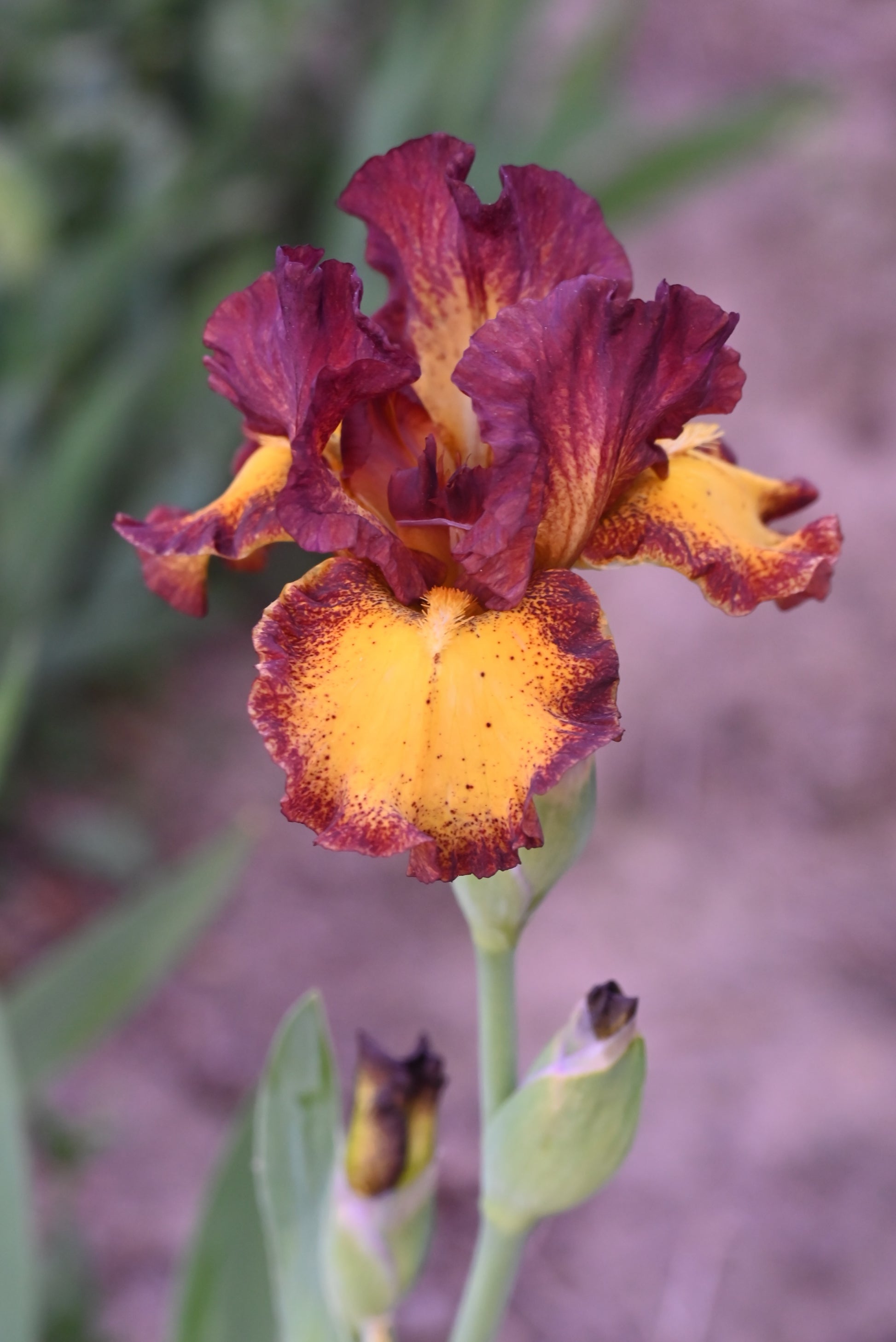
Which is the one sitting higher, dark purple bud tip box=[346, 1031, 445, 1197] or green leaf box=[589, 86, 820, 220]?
green leaf box=[589, 86, 820, 220]

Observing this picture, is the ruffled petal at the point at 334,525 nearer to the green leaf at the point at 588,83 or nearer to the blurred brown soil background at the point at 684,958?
the blurred brown soil background at the point at 684,958

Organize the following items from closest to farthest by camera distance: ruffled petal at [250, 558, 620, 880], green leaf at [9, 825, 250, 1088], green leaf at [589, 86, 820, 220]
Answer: ruffled petal at [250, 558, 620, 880] → green leaf at [9, 825, 250, 1088] → green leaf at [589, 86, 820, 220]

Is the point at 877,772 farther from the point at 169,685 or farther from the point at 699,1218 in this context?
the point at 169,685

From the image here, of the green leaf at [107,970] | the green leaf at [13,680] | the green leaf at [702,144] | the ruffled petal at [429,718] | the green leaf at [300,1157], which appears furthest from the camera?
the green leaf at [702,144]

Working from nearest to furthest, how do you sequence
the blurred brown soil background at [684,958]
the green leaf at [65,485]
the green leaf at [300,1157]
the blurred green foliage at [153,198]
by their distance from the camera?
the green leaf at [300,1157] → the blurred brown soil background at [684,958] → the green leaf at [65,485] → the blurred green foliage at [153,198]

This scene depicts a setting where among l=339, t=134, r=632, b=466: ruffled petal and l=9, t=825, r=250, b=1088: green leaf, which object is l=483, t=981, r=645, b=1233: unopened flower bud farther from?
l=9, t=825, r=250, b=1088: green leaf

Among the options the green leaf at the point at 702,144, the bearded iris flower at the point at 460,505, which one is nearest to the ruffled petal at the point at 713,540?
the bearded iris flower at the point at 460,505

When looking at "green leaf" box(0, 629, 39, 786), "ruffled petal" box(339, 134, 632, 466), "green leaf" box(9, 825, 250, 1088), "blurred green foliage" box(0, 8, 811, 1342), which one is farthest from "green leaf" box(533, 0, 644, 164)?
"ruffled petal" box(339, 134, 632, 466)
